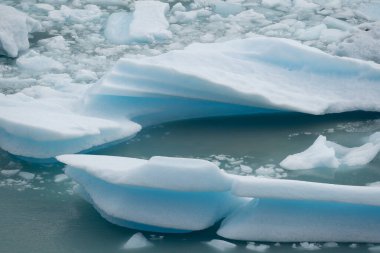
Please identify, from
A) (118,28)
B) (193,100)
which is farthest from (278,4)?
(193,100)

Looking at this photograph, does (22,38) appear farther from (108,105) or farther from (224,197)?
(224,197)

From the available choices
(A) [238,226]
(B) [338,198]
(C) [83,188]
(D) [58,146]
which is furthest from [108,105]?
(B) [338,198]

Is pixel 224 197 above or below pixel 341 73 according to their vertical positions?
below

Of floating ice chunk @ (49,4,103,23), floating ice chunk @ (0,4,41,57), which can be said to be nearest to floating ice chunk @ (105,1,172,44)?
floating ice chunk @ (49,4,103,23)

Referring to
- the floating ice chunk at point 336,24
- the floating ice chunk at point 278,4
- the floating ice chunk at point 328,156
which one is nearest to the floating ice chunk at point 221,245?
the floating ice chunk at point 328,156

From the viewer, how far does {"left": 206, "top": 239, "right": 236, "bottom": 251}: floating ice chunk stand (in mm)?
2652

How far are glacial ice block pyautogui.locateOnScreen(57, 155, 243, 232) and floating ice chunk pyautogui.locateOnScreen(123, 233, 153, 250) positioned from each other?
60 millimetres

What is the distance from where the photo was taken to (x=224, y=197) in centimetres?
278

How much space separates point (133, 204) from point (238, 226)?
0.43 meters

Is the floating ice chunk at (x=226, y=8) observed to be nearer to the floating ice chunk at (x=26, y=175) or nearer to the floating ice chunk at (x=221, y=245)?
the floating ice chunk at (x=26, y=175)

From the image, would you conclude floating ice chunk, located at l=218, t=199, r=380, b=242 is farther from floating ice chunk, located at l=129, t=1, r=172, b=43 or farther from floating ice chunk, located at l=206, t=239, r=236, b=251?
floating ice chunk, located at l=129, t=1, r=172, b=43

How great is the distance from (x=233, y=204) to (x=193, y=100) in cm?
112

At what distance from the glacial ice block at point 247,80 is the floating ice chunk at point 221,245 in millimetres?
1165

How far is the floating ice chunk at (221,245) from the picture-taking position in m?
2.65
